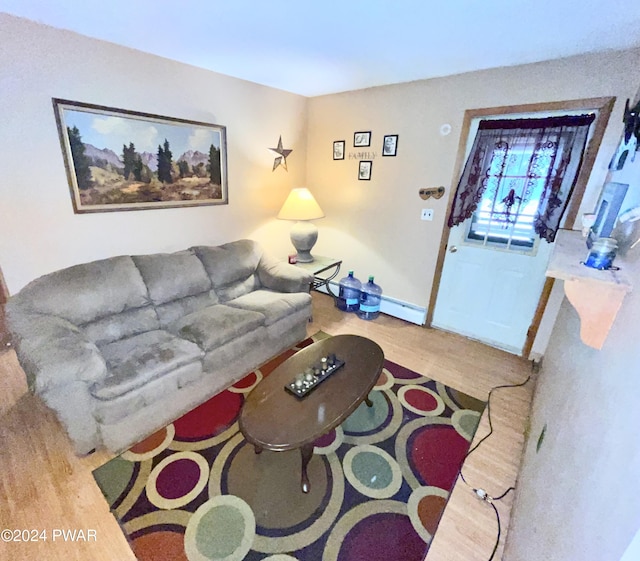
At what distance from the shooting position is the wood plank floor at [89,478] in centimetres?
131

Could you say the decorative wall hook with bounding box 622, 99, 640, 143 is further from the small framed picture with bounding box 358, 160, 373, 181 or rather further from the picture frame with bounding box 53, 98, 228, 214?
the picture frame with bounding box 53, 98, 228, 214

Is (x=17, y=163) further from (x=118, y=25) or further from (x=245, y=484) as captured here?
(x=245, y=484)

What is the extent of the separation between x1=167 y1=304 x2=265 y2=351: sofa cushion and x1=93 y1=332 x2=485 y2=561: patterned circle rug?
454 mm

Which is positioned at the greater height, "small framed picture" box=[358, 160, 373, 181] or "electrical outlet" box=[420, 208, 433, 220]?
"small framed picture" box=[358, 160, 373, 181]

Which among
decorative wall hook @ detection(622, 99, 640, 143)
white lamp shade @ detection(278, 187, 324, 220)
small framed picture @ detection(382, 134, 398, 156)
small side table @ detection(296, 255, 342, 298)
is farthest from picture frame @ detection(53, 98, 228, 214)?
decorative wall hook @ detection(622, 99, 640, 143)

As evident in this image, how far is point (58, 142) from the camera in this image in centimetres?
201

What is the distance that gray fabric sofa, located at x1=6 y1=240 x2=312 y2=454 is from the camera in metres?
1.58

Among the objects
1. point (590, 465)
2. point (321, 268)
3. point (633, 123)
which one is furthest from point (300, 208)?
point (590, 465)

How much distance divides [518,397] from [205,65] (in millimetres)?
3543

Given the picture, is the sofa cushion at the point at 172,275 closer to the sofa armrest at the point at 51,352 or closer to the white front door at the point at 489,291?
the sofa armrest at the point at 51,352

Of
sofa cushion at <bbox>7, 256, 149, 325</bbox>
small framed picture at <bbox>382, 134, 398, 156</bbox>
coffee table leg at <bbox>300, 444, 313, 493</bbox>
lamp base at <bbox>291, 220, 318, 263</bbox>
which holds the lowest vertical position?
coffee table leg at <bbox>300, 444, 313, 493</bbox>

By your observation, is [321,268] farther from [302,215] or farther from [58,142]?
[58,142]

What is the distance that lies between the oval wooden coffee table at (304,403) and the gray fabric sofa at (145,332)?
1.87ft

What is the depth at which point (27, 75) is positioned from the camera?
1.83 m
